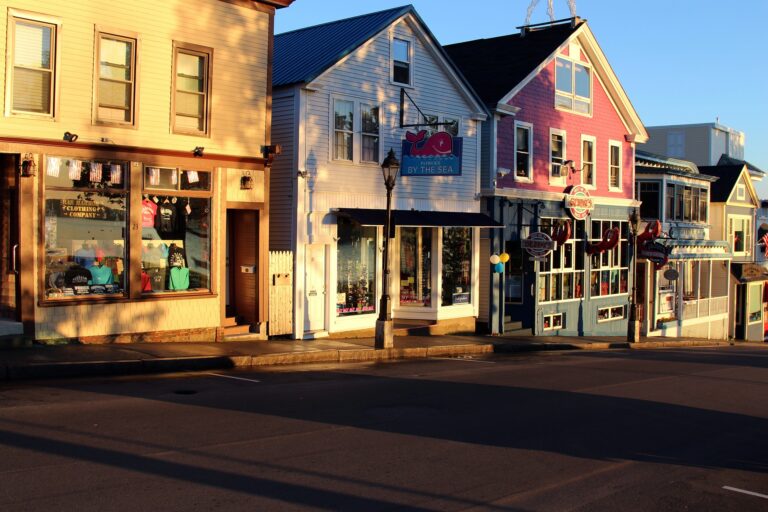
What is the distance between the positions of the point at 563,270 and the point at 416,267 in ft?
25.1

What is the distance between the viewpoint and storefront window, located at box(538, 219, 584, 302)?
28.2 metres

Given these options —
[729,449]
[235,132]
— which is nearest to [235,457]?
[729,449]

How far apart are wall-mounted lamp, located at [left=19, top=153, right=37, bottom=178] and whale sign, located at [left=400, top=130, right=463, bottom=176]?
31.1ft

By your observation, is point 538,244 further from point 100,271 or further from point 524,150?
point 100,271

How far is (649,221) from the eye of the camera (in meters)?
35.1

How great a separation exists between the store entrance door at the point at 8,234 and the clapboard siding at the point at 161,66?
85 centimetres

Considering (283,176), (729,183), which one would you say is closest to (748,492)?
(283,176)

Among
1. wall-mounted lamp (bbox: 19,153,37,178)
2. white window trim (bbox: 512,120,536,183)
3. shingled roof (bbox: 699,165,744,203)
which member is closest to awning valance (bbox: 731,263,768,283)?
shingled roof (bbox: 699,165,744,203)

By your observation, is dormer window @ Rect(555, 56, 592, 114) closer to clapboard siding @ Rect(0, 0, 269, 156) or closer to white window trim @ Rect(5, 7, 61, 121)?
clapboard siding @ Rect(0, 0, 269, 156)

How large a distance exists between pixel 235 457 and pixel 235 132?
36.6 ft

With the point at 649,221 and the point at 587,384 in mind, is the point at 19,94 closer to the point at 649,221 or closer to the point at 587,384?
the point at 587,384

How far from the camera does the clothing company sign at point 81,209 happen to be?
15625 millimetres

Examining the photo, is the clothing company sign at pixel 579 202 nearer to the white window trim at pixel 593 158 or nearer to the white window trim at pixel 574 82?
the white window trim at pixel 593 158

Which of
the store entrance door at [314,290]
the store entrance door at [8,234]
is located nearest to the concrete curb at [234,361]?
the store entrance door at [314,290]
